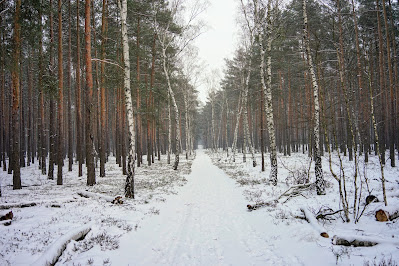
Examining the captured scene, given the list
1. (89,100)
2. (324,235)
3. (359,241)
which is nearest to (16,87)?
(89,100)

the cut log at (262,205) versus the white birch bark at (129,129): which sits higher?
the white birch bark at (129,129)

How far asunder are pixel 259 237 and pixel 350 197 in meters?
4.92

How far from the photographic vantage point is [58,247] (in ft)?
13.0

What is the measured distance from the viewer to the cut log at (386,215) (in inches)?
196

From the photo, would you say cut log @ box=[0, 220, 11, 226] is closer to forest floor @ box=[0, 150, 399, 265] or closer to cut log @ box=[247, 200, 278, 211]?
forest floor @ box=[0, 150, 399, 265]

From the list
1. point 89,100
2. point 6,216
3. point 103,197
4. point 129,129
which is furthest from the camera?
point 89,100

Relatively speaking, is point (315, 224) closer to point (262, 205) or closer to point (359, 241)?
point (359, 241)

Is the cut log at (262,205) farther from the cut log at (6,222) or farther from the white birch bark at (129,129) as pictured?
the cut log at (6,222)

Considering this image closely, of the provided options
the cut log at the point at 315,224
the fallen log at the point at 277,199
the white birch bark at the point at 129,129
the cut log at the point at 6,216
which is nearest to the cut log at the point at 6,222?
the cut log at the point at 6,216

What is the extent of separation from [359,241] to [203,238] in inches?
125

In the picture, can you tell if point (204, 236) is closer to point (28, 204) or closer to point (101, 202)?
point (101, 202)

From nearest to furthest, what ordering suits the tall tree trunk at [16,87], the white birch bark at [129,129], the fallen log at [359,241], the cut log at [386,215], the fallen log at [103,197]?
the fallen log at [359,241], the cut log at [386,215], the fallen log at [103,197], the white birch bark at [129,129], the tall tree trunk at [16,87]

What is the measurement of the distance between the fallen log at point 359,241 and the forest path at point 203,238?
3.39 feet

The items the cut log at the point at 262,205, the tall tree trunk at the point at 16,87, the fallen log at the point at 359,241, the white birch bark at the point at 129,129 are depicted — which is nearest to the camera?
the fallen log at the point at 359,241
